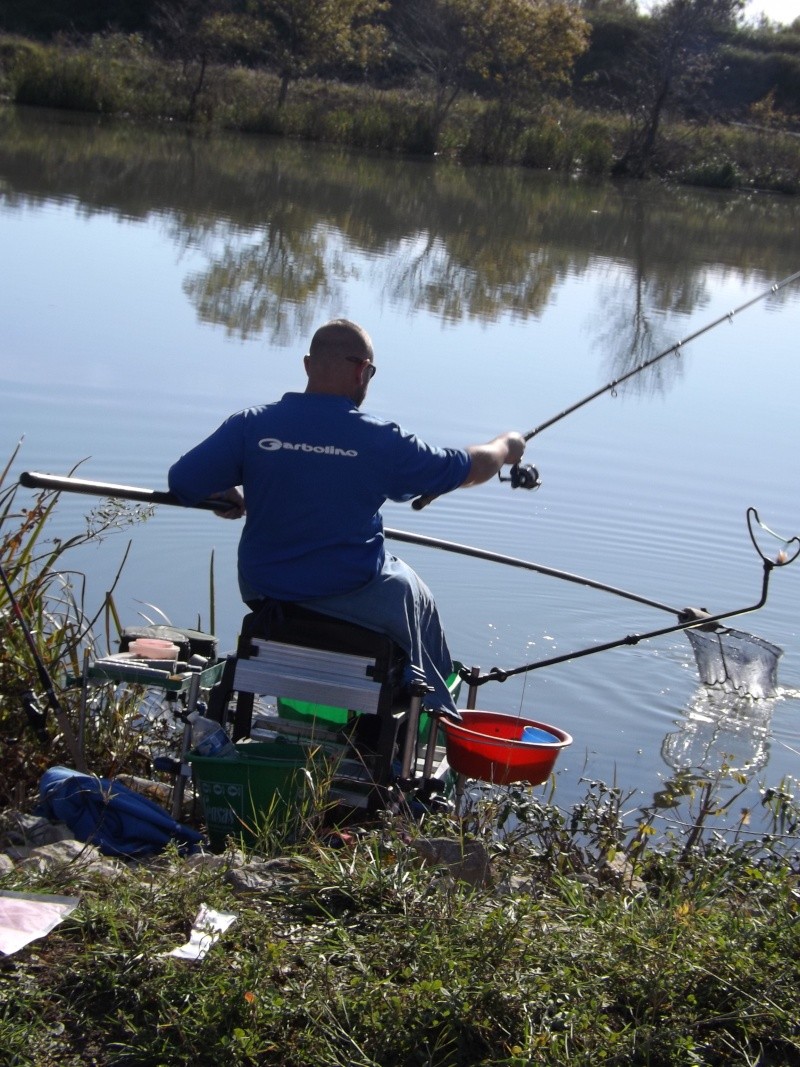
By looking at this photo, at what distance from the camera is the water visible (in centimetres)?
684

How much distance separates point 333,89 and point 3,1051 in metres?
37.4

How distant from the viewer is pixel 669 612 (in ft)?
18.3

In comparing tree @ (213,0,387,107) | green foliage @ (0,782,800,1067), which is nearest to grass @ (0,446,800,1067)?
green foliage @ (0,782,800,1067)

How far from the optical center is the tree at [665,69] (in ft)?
125

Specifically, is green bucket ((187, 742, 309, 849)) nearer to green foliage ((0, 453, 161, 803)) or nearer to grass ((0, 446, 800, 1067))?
grass ((0, 446, 800, 1067))

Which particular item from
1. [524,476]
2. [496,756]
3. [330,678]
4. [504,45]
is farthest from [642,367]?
[504,45]

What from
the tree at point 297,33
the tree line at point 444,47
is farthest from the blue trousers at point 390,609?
the tree at point 297,33

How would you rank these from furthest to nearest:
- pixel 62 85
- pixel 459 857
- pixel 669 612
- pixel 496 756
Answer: pixel 62 85, pixel 669 612, pixel 496 756, pixel 459 857

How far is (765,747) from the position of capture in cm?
615

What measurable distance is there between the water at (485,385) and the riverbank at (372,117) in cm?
730

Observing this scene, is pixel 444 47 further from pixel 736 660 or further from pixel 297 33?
pixel 736 660

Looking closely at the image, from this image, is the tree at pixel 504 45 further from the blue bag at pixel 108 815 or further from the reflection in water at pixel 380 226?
the blue bag at pixel 108 815

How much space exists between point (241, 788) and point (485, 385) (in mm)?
8340

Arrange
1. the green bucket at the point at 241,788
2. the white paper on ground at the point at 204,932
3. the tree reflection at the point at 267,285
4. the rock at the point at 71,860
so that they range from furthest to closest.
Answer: the tree reflection at the point at 267,285 → the green bucket at the point at 241,788 → the rock at the point at 71,860 → the white paper on ground at the point at 204,932
